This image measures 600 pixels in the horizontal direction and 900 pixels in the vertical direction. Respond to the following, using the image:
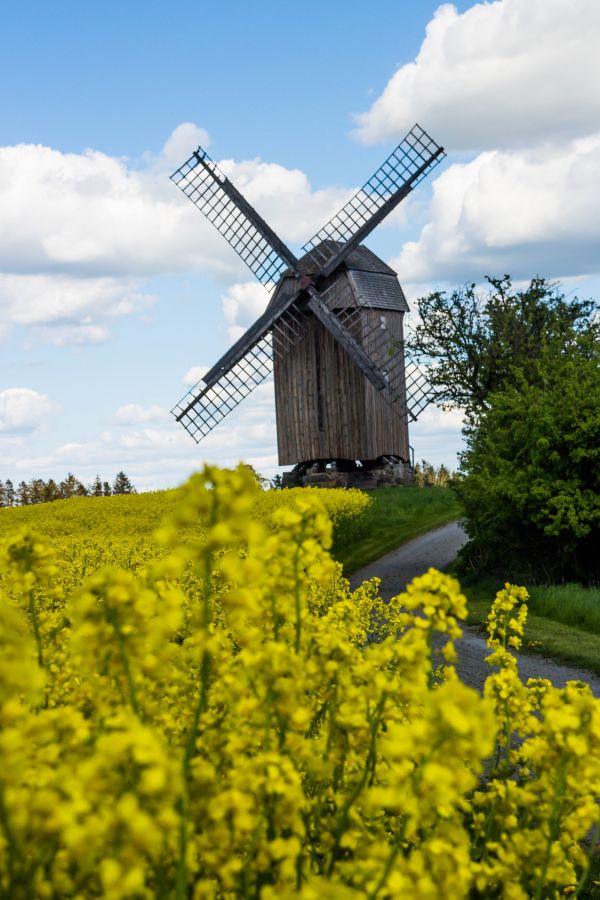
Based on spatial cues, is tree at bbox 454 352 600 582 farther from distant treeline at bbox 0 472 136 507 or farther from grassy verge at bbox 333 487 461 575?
distant treeline at bbox 0 472 136 507


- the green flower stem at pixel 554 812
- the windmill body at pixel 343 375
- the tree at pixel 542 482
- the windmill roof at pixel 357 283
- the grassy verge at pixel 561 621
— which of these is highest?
the windmill roof at pixel 357 283

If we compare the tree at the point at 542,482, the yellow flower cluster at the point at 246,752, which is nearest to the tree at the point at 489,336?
the tree at the point at 542,482

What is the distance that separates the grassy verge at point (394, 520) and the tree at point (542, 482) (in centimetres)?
436

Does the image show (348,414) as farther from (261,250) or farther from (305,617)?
(305,617)

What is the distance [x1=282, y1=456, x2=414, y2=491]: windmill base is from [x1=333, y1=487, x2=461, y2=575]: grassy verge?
728 millimetres

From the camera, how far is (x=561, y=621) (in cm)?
1653

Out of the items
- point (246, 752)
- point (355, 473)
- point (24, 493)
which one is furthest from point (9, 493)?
point (246, 752)

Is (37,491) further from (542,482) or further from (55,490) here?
(542,482)

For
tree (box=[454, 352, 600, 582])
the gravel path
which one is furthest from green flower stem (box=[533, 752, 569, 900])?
tree (box=[454, 352, 600, 582])

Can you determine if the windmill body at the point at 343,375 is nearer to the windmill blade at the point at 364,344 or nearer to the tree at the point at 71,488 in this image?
the windmill blade at the point at 364,344

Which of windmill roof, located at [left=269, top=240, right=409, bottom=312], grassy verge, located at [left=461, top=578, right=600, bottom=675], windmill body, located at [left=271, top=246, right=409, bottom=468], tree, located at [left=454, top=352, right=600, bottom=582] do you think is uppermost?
windmill roof, located at [left=269, top=240, right=409, bottom=312]

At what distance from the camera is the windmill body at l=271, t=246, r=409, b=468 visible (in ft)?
103

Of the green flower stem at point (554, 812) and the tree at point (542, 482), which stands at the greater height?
the tree at point (542, 482)

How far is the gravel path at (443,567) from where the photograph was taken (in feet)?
40.5
